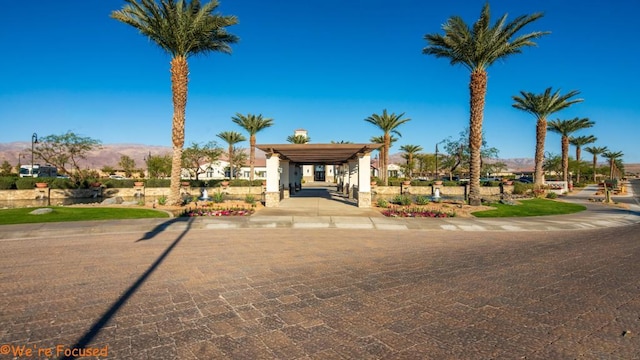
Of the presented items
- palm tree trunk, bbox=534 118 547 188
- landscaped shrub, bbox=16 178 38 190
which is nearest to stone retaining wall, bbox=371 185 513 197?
palm tree trunk, bbox=534 118 547 188

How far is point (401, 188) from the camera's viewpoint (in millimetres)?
36062

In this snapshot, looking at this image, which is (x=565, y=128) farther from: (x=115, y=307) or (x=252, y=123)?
(x=115, y=307)

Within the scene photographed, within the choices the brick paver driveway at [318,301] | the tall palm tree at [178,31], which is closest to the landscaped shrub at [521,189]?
the brick paver driveway at [318,301]

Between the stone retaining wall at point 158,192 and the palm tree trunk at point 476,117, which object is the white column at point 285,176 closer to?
the stone retaining wall at point 158,192

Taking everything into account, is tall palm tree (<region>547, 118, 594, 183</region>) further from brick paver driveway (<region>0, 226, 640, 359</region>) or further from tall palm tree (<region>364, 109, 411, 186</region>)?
brick paver driveway (<region>0, 226, 640, 359</region>)

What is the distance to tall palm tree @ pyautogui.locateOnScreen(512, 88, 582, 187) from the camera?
3222 cm

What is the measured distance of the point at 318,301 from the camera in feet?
16.2

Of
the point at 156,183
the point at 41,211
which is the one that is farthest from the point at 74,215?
the point at 156,183

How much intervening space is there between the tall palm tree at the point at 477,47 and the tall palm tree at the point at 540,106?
52.8 feet

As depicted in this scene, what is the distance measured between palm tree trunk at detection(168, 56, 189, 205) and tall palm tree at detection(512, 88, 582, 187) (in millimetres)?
32818

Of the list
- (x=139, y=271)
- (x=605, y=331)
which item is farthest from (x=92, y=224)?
(x=605, y=331)

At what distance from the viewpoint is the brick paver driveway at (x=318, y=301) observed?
143 inches

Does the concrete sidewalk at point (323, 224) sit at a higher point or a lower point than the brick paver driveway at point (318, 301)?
higher

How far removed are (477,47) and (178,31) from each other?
1822cm
